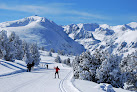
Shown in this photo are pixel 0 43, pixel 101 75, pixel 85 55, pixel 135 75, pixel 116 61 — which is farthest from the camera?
pixel 0 43

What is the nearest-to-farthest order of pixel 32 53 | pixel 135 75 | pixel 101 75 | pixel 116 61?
pixel 101 75 < pixel 116 61 < pixel 135 75 < pixel 32 53

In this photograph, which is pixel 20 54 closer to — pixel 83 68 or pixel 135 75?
pixel 83 68

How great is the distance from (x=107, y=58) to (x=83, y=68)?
574 cm

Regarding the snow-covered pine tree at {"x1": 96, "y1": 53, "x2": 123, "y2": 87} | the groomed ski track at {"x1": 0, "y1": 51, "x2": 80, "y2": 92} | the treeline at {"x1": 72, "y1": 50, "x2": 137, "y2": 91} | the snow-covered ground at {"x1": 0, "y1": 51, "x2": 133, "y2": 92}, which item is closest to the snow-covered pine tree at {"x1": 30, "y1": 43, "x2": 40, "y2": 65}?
→ the treeline at {"x1": 72, "y1": 50, "x2": 137, "y2": 91}

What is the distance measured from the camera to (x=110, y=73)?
31.2 metres

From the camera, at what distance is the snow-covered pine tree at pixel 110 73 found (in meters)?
31.5

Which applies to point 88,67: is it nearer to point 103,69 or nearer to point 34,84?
point 103,69

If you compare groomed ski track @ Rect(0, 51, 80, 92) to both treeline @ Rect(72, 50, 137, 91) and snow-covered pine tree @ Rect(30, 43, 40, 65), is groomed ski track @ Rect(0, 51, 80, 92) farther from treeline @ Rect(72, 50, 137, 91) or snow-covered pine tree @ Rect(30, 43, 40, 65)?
snow-covered pine tree @ Rect(30, 43, 40, 65)

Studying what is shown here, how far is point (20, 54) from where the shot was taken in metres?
69.1

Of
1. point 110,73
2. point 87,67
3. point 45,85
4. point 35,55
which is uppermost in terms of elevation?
point 35,55

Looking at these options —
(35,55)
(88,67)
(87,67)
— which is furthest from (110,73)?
(35,55)

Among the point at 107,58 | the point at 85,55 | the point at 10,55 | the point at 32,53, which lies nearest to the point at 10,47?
the point at 10,55

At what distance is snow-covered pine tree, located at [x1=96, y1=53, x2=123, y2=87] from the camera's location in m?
31.5

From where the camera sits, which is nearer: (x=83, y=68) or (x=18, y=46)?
(x=83, y=68)
